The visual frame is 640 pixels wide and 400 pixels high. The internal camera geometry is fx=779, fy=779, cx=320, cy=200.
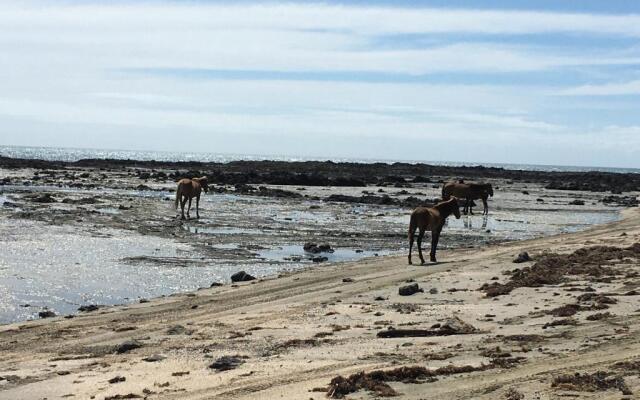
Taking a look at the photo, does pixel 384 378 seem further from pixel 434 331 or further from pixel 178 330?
pixel 178 330

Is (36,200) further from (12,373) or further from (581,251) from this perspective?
(12,373)

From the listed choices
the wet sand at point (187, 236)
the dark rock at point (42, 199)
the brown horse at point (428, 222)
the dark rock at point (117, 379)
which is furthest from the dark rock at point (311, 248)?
the dark rock at point (42, 199)

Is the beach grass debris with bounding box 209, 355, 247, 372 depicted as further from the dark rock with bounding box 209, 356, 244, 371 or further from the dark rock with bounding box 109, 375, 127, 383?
the dark rock with bounding box 109, 375, 127, 383

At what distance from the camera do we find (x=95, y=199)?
38.7 metres

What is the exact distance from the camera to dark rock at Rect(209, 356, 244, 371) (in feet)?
28.6

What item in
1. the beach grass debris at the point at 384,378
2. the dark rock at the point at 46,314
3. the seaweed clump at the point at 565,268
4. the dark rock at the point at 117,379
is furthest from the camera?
the seaweed clump at the point at 565,268

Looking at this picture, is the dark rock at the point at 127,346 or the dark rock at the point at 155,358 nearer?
the dark rock at the point at 155,358

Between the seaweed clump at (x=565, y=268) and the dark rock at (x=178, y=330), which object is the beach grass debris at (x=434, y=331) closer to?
the dark rock at (x=178, y=330)

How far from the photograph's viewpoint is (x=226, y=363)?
28.8 feet

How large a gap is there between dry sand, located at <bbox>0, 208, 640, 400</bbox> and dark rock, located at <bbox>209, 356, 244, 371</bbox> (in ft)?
0.17

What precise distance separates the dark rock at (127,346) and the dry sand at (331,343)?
79mm

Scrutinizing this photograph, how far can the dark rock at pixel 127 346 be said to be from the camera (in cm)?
989

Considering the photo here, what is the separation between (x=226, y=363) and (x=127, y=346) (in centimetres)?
184

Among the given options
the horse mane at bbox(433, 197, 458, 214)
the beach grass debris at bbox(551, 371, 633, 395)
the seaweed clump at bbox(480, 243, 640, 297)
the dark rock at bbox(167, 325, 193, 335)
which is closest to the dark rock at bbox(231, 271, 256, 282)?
the dark rock at bbox(167, 325, 193, 335)
